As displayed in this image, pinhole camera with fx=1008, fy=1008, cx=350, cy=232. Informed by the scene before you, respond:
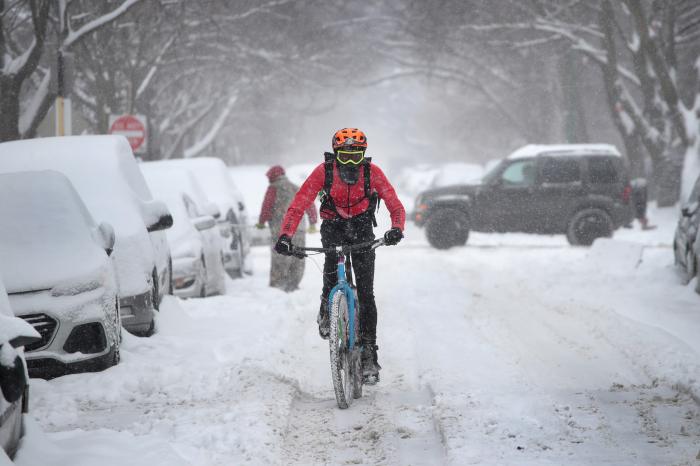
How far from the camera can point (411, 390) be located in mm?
7355

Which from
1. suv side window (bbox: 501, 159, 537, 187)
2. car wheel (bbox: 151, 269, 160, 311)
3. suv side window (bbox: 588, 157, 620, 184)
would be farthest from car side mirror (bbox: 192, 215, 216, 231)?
suv side window (bbox: 588, 157, 620, 184)

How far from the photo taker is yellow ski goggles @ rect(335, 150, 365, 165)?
6.77 meters

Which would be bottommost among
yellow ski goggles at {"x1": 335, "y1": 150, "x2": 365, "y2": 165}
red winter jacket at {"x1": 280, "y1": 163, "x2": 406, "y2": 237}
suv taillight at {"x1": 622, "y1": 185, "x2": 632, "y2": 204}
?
suv taillight at {"x1": 622, "y1": 185, "x2": 632, "y2": 204}

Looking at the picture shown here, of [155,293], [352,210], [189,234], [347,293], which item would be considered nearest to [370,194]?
[352,210]

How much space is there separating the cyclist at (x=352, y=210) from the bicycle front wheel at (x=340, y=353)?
0.29 m

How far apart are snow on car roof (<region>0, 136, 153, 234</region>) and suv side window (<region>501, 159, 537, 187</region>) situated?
12060 mm

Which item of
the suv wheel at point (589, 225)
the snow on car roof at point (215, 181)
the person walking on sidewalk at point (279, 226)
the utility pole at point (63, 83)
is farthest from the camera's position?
the suv wheel at point (589, 225)

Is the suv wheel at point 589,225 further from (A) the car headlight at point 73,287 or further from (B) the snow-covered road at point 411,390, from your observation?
(A) the car headlight at point 73,287

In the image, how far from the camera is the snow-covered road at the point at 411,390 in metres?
5.61

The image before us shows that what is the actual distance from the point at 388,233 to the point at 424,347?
8.72ft

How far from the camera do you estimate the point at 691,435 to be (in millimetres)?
5844

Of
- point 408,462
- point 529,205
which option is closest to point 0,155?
point 408,462

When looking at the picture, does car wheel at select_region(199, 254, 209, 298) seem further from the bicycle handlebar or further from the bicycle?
the bicycle handlebar

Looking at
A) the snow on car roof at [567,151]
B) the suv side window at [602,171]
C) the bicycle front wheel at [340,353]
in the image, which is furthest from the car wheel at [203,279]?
the suv side window at [602,171]
